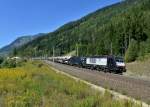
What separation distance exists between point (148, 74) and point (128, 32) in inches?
3260

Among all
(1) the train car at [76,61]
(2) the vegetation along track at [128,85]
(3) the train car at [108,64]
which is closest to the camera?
(2) the vegetation along track at [128,85]

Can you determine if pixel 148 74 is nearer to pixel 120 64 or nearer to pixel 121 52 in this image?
pixel 120 64

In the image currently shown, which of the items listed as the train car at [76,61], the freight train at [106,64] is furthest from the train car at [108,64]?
the train car at [76,61]

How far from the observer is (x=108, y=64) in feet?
209

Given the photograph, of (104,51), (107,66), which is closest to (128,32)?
(104,51)

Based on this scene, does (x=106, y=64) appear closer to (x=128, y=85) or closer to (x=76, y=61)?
(x=128, y=85)

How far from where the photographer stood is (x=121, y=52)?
13588cm

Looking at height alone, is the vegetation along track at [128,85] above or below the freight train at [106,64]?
below

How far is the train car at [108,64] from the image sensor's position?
2319 inches

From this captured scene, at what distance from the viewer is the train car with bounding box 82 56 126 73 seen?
2319 inches

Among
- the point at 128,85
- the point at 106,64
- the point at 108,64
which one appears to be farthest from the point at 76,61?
the point at 128,85

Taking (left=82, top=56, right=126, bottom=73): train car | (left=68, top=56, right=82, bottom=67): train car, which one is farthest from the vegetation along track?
(left=68, top=56, right=82, bottom=67): train car

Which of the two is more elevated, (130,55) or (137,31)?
(137,31)

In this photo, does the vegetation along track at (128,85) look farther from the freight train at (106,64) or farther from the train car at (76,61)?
the train car at (76,61)
